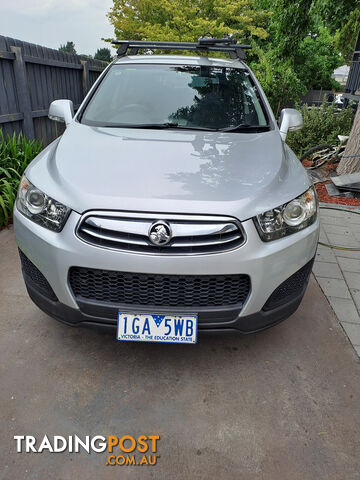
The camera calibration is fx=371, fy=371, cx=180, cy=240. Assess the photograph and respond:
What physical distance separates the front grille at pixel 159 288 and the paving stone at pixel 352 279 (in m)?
1.82

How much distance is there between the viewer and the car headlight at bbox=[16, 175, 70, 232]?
75.1 inches

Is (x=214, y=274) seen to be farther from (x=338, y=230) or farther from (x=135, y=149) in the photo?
(x=338, y=230)

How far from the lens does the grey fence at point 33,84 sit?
5.09 meters

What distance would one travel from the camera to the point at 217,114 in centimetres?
293

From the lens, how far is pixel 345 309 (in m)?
2.96

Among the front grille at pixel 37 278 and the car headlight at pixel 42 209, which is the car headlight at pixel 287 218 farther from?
the front grille at pixel 37 278

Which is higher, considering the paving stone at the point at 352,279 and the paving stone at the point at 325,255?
the paving stone at the point at 325,255

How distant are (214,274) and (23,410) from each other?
1243mm

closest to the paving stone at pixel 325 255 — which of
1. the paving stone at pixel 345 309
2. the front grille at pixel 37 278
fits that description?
the paving stone at pixel 345 309

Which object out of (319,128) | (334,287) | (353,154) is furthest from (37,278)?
(319,128)

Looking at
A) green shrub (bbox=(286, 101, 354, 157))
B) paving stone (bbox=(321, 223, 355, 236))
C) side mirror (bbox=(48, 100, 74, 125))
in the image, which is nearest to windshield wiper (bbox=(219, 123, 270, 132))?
side mirror (bbox=(48, 100, 74, 125))

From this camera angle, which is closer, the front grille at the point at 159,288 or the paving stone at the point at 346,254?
the front grille at the point at 159,288

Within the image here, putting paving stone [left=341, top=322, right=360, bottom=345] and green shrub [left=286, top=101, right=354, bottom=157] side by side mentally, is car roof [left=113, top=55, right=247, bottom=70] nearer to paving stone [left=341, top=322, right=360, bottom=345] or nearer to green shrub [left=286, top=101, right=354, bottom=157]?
paving stone [left=341, top=322, right=360, bottom=345]

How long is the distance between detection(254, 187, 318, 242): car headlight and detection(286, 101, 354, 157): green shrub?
5904 millimetres
